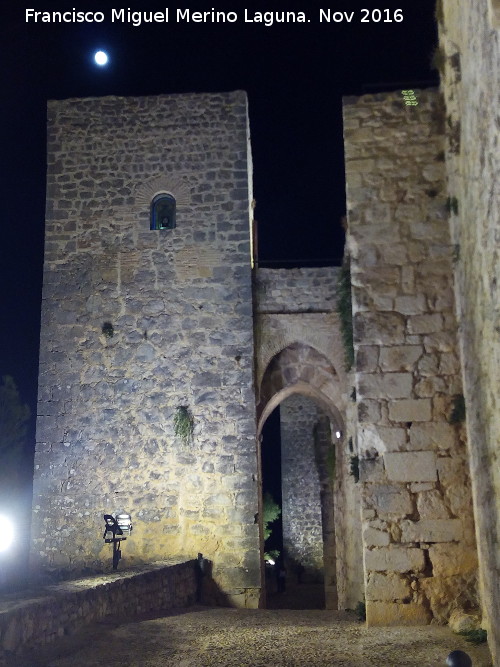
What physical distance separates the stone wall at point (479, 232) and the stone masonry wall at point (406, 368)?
23cm

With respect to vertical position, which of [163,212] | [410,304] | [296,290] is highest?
[163,212]

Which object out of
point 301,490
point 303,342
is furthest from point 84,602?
point 301,490

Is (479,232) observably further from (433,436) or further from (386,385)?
(433,436)

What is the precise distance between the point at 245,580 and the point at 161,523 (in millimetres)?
1337

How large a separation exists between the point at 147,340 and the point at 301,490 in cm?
981

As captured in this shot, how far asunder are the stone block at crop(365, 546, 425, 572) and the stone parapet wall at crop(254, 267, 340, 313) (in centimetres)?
494

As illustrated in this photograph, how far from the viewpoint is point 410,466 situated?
5.61 meters

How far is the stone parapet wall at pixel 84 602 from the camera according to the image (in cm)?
477

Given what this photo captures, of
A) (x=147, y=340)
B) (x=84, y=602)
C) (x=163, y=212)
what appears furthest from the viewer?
(x=163, y=212)

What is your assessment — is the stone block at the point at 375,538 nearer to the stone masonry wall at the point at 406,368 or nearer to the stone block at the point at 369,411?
the stone masonry wall at the point at 406,368

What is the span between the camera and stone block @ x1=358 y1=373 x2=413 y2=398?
5.76 metres

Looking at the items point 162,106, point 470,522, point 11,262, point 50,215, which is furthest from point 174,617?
point 11,262

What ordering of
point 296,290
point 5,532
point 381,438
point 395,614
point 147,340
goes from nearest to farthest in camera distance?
point 395,614 < point 5,532 < point 381,438 < point 147,340 < point 296,290

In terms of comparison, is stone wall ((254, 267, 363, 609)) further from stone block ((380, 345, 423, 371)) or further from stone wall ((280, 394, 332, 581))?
stone wall ((280, 394, 332, 581))
